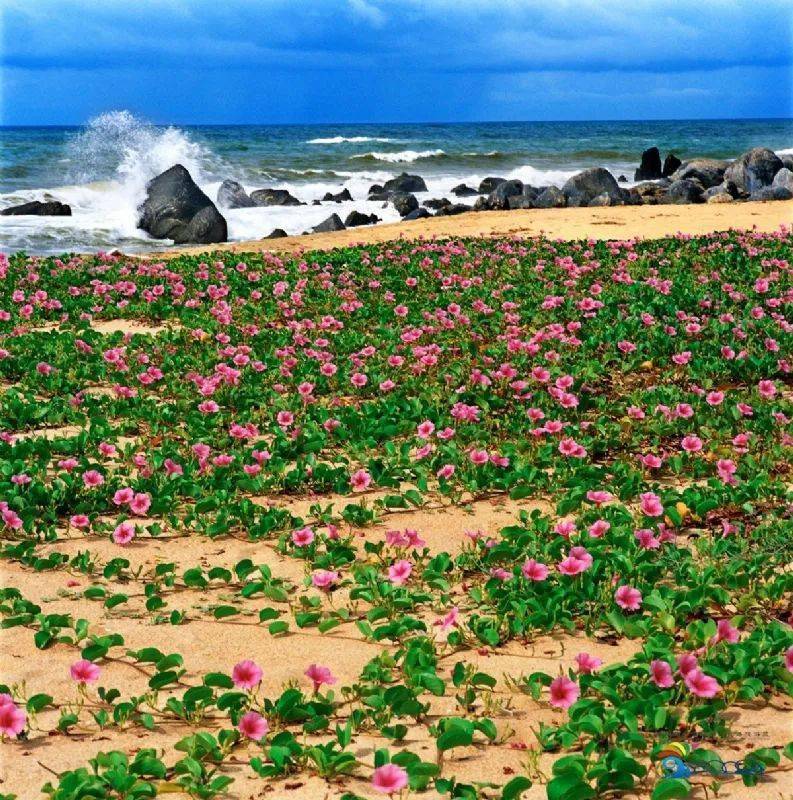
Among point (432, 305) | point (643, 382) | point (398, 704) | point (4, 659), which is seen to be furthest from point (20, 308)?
point (398, 704)

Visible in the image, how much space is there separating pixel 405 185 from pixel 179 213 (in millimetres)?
16096

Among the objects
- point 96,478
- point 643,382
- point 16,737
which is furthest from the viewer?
point 643,382

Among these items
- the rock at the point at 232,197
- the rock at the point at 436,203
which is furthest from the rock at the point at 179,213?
the rock at the point at 436,203

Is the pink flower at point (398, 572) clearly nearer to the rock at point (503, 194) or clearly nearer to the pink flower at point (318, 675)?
the pink flower at point (318, 675)

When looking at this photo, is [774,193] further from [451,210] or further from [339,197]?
[339,197]

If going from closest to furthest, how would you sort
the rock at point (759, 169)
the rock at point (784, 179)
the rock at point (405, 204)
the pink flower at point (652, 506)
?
the pink flower at point (652, 506)
the rock at point (784, 179)
the rock at point (759, 169)
the rock at point (405, 204)

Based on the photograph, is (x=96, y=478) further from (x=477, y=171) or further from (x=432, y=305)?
(x=477, y=171)

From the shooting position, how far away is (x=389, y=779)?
2.93m

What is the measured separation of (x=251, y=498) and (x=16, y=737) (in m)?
2.40

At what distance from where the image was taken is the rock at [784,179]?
89.1 feet

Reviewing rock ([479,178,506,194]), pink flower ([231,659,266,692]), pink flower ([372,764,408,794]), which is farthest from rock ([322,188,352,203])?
pink flower ([372,764,408,794])

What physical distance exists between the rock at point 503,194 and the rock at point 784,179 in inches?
293

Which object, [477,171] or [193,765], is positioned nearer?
[193,765]

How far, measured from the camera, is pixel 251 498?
567 centimetres
